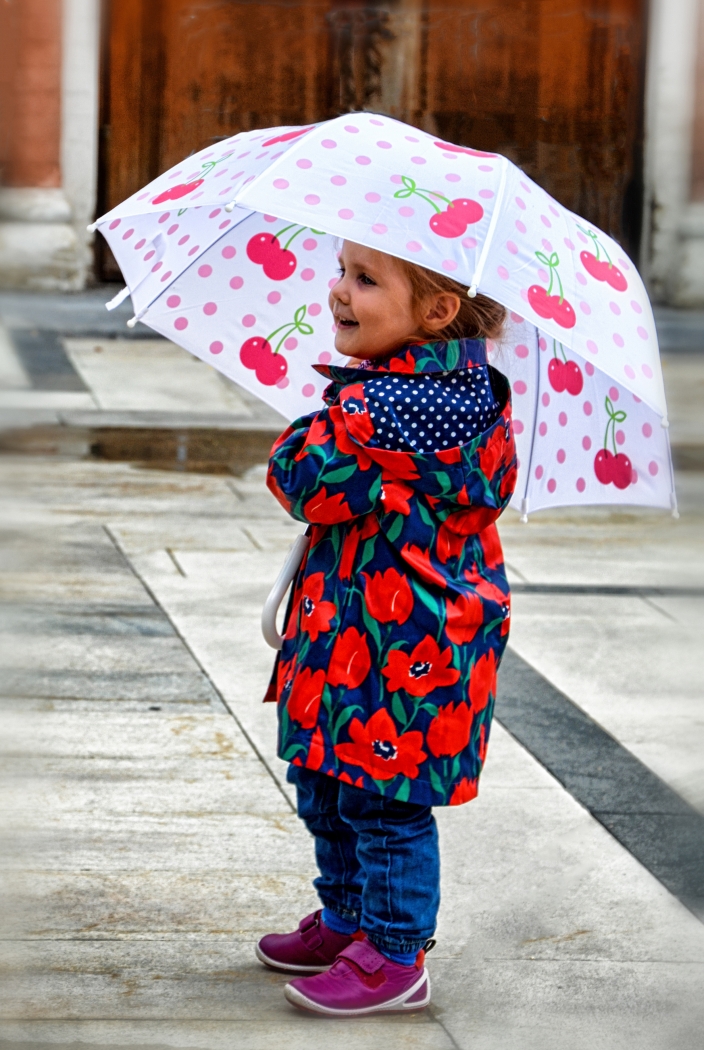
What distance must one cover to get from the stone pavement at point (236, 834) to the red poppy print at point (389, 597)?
413 mm

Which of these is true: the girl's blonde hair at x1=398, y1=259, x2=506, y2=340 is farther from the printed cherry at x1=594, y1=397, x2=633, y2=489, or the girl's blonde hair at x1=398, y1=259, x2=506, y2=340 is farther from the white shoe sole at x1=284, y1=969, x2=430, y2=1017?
the white shoe sole at x1=284, y1=969, x2=430, y2=1017

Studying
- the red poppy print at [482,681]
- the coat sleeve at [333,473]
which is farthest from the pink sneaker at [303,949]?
the coat sleeve at [333,473]

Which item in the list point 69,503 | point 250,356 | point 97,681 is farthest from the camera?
point 69,503

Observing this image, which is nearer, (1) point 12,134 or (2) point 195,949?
(1) point 12,134

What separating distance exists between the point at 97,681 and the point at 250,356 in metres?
1.50

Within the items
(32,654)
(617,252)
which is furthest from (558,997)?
(32,654)

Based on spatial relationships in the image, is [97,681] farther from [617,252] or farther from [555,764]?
[617,252]

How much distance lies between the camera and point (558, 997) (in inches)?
90.3

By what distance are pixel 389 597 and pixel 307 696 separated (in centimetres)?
19

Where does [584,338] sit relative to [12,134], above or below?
below

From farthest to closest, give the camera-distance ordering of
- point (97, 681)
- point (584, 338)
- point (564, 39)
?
point (97, 681)
point (584, 338)
point (564, 39)

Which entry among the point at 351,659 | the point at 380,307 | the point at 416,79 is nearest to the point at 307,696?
the point at 351,659

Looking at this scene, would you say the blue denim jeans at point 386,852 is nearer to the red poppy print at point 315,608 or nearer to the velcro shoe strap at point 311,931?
the velcro shoe strap at point 311,931

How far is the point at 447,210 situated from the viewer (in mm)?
2008
